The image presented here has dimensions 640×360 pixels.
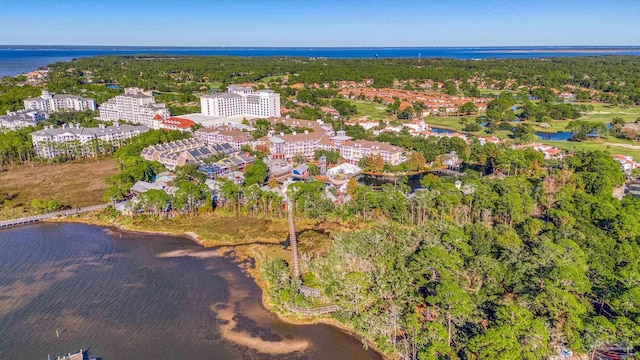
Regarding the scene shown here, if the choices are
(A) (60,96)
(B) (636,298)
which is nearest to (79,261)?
(B) (636,298)

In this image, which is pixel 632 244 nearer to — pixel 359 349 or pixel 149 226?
pixel 359 349

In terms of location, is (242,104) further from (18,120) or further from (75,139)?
(18,120)

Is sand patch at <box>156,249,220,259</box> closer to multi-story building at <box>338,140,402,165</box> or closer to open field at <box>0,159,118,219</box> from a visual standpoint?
open field at <box>0,159,118,219</box>

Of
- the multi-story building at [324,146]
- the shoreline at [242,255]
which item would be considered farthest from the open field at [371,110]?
the shoreline at [242,255]

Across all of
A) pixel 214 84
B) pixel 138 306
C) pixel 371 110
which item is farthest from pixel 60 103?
pixel 138 306

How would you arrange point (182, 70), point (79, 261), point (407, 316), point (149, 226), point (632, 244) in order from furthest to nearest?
1. point (182, 70)
2. point (149, 226)
3. point (79, 261)
4. point (632, 244)
5. point (407, 316)

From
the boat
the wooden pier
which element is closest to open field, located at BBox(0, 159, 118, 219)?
the wooden pier

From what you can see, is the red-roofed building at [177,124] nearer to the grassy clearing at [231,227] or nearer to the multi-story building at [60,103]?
the multi-story building at [60,103]
